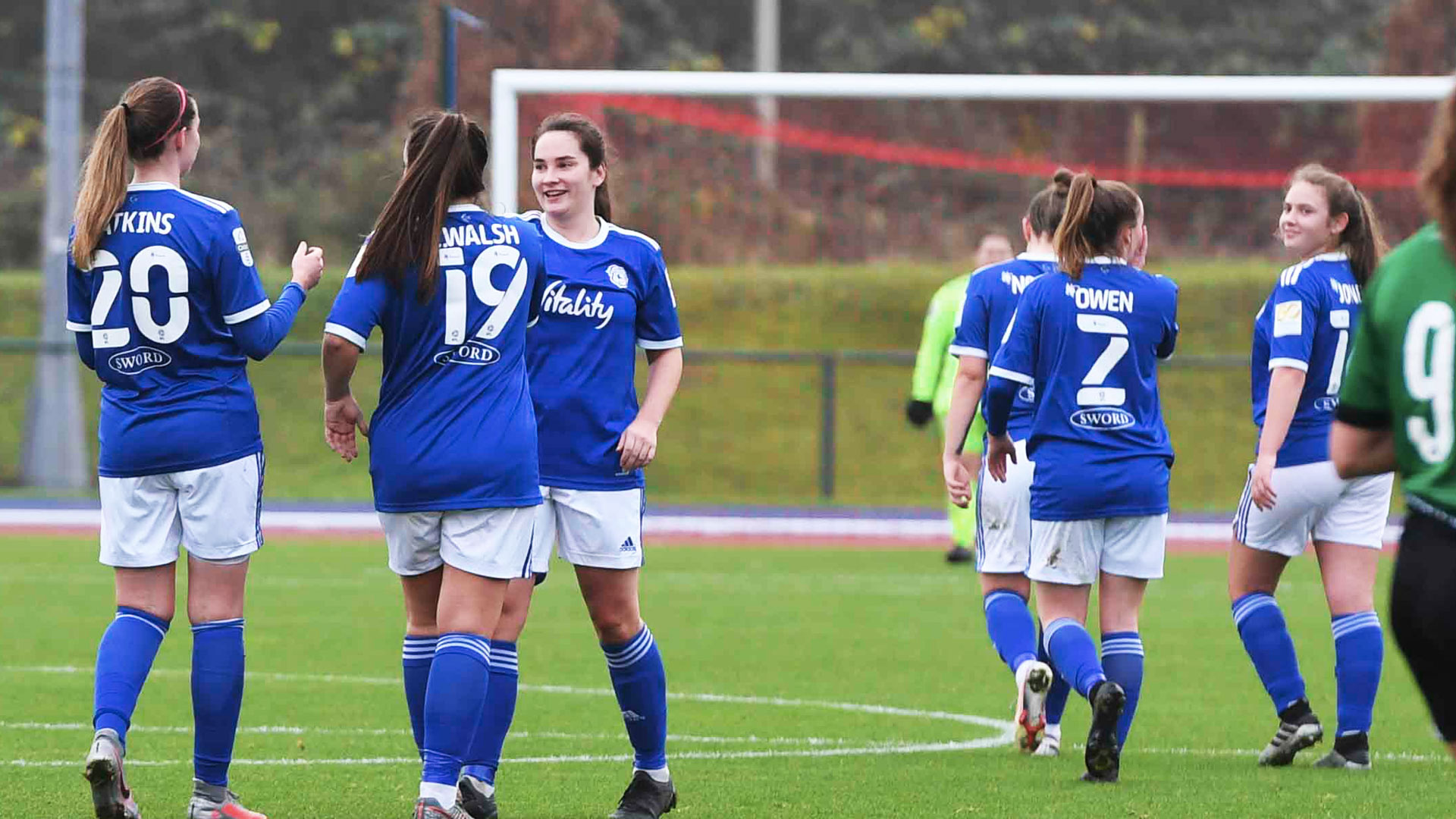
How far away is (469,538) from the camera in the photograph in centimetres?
505

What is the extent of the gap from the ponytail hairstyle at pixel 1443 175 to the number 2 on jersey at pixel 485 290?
2.48 m

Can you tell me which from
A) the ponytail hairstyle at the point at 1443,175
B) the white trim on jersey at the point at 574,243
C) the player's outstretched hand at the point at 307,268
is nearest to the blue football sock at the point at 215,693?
the player's outstretched hand at the point at 307,268

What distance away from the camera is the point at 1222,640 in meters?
10.5

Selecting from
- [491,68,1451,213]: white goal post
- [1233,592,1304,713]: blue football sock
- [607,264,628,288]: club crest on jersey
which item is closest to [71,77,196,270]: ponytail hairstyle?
[607,264,628,288]: club crest on jersey

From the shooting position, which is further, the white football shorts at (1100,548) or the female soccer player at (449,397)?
the white football shorts at (1100,548)

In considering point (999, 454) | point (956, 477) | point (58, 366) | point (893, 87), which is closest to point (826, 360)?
point (58, 366)

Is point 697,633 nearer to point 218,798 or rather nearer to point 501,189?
point 501,189

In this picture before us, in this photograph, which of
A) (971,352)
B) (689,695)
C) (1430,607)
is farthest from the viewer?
(689,695)

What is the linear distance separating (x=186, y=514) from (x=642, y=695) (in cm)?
133

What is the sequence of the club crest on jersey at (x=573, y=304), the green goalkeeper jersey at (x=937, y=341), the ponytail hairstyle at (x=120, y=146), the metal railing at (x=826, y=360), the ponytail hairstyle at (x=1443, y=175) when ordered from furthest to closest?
1. the metal railing at (x=826, y=360)
2. the green goalkeeper jersey at (x=937, y=341)
3. the club crest on jersey at (x=573, y=304)
4. the ponytail hairstyle at (x=120, y=146)
5. the ponytail hairstyle at (x=1443, y=175)

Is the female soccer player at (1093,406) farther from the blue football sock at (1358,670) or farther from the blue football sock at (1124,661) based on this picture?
the blue football sock at (1358,670)

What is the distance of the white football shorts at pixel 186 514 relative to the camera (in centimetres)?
528

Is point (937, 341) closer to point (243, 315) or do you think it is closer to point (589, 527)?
point (589, 527)

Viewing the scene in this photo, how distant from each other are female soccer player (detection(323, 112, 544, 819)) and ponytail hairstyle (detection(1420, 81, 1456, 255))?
249 cm
